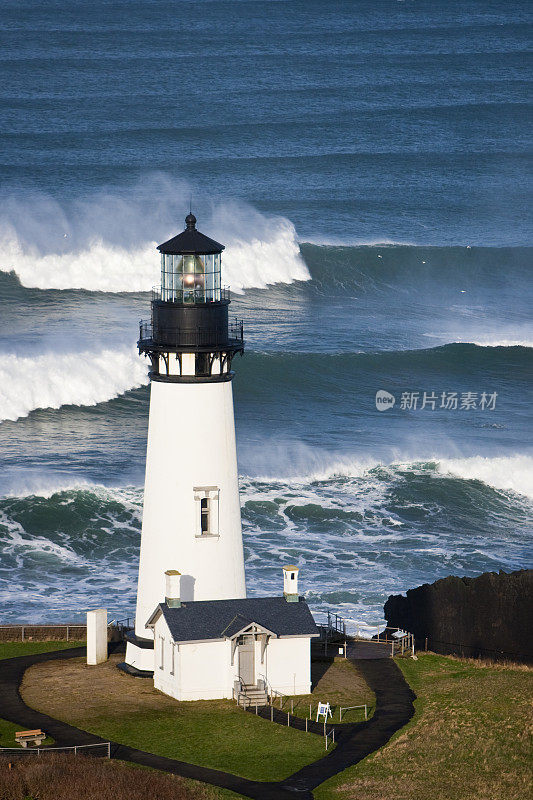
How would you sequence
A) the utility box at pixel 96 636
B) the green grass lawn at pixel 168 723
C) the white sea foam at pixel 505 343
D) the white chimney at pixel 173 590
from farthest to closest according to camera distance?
the white sea foam at pixel 505 343 → the utility box at pixel 96 636 → the white chimney at pixel 173 590 → the green grass lawn at pixel 168 723

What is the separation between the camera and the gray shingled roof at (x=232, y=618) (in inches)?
877

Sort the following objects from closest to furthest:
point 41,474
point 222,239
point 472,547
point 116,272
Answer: point 472,547, point 41,474, point 116,272, point 222,239

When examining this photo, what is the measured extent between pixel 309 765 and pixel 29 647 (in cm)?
651

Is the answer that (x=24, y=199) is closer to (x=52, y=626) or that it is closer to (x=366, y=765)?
(x=52, y=626)

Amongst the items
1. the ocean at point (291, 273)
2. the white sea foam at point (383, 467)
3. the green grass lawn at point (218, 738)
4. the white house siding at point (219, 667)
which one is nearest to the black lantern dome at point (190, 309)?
the white house siding at point (219, 667)

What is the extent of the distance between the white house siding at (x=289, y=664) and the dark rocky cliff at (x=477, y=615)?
2.80 metres

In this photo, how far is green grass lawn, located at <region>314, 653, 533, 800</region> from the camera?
1902 cm

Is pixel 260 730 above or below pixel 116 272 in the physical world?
below

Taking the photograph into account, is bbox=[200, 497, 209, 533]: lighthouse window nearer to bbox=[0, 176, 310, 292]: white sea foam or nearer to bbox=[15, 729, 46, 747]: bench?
bbox=[15, 729, 46, 747]: bench

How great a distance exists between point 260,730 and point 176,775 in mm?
1954

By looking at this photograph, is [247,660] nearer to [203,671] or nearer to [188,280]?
[203,671]

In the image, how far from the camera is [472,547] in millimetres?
31516

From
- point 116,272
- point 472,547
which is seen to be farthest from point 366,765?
point 116,272

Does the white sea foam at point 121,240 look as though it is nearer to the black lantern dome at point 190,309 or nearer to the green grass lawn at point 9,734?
the black lantern dome at point 190,309
